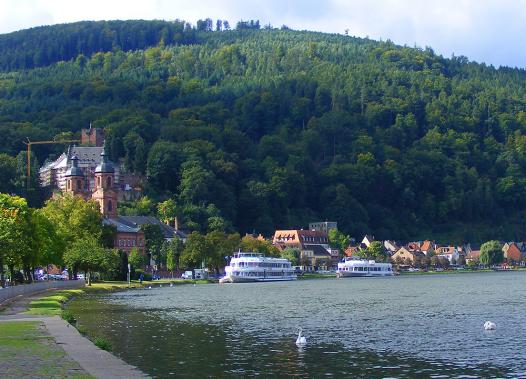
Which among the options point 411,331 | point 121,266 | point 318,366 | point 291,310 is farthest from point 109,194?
point 318,366

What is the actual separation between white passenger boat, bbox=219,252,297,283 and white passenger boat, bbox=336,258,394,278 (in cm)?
1854

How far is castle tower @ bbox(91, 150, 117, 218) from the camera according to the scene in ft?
575

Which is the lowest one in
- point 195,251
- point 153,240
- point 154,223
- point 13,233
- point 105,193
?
point 195,251

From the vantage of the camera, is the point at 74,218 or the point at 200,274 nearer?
the point at 74,218

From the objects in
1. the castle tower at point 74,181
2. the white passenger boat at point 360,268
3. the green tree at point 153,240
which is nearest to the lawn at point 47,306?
the green tree at point 153,240

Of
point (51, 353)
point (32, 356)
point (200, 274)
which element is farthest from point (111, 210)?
point (32, 356)

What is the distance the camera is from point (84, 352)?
3691 cm

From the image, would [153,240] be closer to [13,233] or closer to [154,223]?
[154,223]

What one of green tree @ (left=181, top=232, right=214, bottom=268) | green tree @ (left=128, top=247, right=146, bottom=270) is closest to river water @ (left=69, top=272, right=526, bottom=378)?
green tree @ (left=128, top=247, right=146, bottom=270)

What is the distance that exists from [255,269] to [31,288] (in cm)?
7602

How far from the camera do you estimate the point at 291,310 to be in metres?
70.1

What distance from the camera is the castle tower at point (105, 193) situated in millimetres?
175125

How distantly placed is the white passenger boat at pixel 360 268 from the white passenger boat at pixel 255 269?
18.5 metres

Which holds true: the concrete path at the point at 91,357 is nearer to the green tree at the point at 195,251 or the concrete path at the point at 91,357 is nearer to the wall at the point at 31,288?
the wall at the point at 31,288
